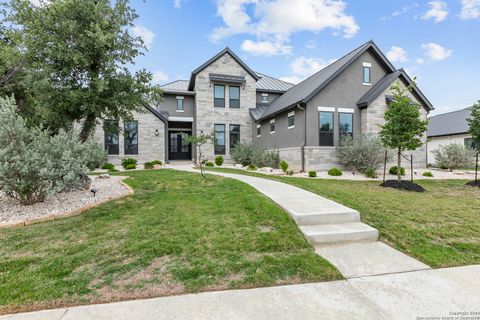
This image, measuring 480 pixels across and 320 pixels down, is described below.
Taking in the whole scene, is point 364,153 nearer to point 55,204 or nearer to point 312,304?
point 312,304

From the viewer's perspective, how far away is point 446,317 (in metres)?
2.32

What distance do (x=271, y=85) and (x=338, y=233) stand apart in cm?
2095

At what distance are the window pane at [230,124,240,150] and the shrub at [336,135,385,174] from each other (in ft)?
29.8

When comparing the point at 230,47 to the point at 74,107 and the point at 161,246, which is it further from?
the point at 161,246

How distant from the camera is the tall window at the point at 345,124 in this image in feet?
49.7

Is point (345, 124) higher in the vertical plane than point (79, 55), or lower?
lower

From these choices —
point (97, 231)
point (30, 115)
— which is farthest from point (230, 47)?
point (97, 231)

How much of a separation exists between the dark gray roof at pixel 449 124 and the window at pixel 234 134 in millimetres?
20253

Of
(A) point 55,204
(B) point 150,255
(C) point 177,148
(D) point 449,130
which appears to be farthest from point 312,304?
(D) point 449,130

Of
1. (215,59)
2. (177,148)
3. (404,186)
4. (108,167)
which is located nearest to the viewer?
(404,186)

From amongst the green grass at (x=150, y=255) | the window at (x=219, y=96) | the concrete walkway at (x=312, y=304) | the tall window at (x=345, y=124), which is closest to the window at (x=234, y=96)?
the window at (x=219, y=96)

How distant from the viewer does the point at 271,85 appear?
76.4 feet

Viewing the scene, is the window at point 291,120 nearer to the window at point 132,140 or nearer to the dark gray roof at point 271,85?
the dark gray roof at point 271,85

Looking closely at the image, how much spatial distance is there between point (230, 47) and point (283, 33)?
453 cm
